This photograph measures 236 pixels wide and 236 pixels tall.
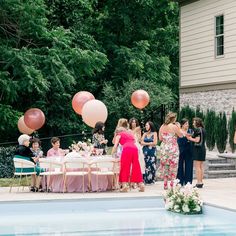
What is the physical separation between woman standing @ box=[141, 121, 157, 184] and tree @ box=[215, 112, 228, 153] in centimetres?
631

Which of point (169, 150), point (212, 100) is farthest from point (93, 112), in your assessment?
point (212, 100)

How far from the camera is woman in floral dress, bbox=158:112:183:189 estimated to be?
17.0 m

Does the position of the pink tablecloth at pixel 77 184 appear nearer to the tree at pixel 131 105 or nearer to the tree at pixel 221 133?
the tree at pixel 221 133

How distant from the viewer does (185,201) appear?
1372 centimetres

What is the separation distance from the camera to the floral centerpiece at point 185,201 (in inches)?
537

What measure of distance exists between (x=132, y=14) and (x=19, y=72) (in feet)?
36.1

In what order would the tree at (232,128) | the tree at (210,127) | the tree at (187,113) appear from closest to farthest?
the tree at (232,128) → the tree at (210,127) → the tree at (187,113)

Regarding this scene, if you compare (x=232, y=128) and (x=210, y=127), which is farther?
(x=210, y=127)

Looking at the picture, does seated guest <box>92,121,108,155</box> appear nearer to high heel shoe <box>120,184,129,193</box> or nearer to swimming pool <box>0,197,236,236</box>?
high heel shoe <box>120,184,129,193</box>

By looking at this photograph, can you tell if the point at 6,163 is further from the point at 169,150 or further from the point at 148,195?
the point at 148,195

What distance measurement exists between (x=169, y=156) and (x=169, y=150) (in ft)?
0.51

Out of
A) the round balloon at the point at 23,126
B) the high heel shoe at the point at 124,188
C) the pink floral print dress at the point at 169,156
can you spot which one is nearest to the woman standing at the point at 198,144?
the pink floral print dress at the point at 169,156

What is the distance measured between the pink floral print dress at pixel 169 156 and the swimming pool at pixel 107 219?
2255mm

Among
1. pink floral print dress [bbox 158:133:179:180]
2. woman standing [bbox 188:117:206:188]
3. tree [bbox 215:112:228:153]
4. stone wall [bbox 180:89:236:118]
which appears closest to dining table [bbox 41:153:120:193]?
pink floral print dress [bbox 158:133:179:180]
